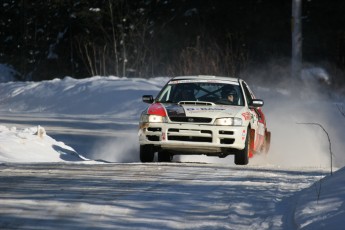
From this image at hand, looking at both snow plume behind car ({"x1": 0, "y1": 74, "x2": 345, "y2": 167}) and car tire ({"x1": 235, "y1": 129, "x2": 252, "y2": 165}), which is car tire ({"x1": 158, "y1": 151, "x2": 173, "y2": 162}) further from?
snow plume behind car ({"x1": 0, "y1": 74, "x2": 345, "y2": 167})

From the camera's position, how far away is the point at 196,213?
27.3 feet

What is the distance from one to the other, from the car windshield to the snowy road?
8.43 feet

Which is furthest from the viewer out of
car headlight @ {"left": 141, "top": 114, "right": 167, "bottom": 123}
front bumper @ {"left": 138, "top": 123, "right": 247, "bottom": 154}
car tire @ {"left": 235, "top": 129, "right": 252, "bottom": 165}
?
car tire @ {"left": 235, "top": 129, "right": 252, "bottom": 165}

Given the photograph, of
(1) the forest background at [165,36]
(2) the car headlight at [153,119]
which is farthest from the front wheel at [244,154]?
(1) the forest background at [165,36]

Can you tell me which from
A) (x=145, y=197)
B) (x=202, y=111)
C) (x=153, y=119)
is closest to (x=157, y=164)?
(x=153, y=119)

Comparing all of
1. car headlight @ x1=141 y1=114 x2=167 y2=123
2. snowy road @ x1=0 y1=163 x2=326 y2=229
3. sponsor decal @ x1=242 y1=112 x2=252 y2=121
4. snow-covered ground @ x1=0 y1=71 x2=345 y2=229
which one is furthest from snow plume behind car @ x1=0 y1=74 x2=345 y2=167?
snowy road @ x1=0 y1=163 x2=326 y2=229

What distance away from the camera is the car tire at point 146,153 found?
1447cm

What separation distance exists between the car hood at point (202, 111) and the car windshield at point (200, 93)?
1.93 ft

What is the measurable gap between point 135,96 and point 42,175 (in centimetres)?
1957

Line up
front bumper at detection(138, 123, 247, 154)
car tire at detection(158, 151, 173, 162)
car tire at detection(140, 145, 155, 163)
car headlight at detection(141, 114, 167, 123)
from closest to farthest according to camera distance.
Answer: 1. front bumper at detection(138, 123, 247, 154)
2. car headlight at detection(141, 114, 167, 123)
3. car tire at detection(140, 145, 155, 163)
4. car tire at detection(158, 151, 173, 162)

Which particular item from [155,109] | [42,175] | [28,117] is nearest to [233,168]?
[155,109]

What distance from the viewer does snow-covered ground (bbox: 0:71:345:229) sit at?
8234mm

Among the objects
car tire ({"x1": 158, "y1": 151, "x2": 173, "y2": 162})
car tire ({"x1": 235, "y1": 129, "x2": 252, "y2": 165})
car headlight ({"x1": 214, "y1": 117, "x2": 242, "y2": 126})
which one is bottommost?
car tire ({"x1": 158, "y1": 151, "x2": 173, "y2": 162})

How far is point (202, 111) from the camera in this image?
14234 mm
